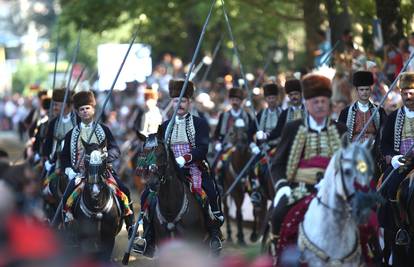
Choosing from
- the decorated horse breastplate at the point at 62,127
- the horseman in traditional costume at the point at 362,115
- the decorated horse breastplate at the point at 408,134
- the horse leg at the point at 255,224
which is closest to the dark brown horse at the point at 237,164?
the horse leg at the point at 255,224

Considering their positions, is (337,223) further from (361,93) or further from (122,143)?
(122,143)

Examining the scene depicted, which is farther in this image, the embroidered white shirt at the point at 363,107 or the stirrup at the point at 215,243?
the embroidered white shirt at the point at 363,107

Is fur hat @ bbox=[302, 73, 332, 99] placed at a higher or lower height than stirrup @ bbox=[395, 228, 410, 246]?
higher

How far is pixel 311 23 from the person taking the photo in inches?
1069

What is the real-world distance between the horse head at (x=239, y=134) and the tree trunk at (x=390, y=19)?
3.88 metres

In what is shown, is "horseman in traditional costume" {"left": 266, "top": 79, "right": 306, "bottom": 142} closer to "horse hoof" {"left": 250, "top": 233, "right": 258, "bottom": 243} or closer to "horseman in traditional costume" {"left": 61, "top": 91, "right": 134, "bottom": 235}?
"horse hoof" {"left": 250, "top": 233, "right": 258, "bottom": 243}

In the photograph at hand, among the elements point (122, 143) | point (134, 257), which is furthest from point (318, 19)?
point (134, 257)

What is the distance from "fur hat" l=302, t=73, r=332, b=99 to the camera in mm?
9703

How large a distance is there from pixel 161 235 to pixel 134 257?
401cm

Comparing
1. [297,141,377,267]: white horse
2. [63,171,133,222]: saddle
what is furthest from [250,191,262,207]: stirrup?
[297,141,377,267]: white horse

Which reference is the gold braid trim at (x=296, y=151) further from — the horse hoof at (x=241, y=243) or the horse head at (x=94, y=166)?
the horse hoof at (x=241, y=243)

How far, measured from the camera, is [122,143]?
2894 centimetres

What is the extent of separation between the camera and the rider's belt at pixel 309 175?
9664 millimetres

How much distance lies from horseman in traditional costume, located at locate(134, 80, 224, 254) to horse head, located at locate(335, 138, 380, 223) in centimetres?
445
